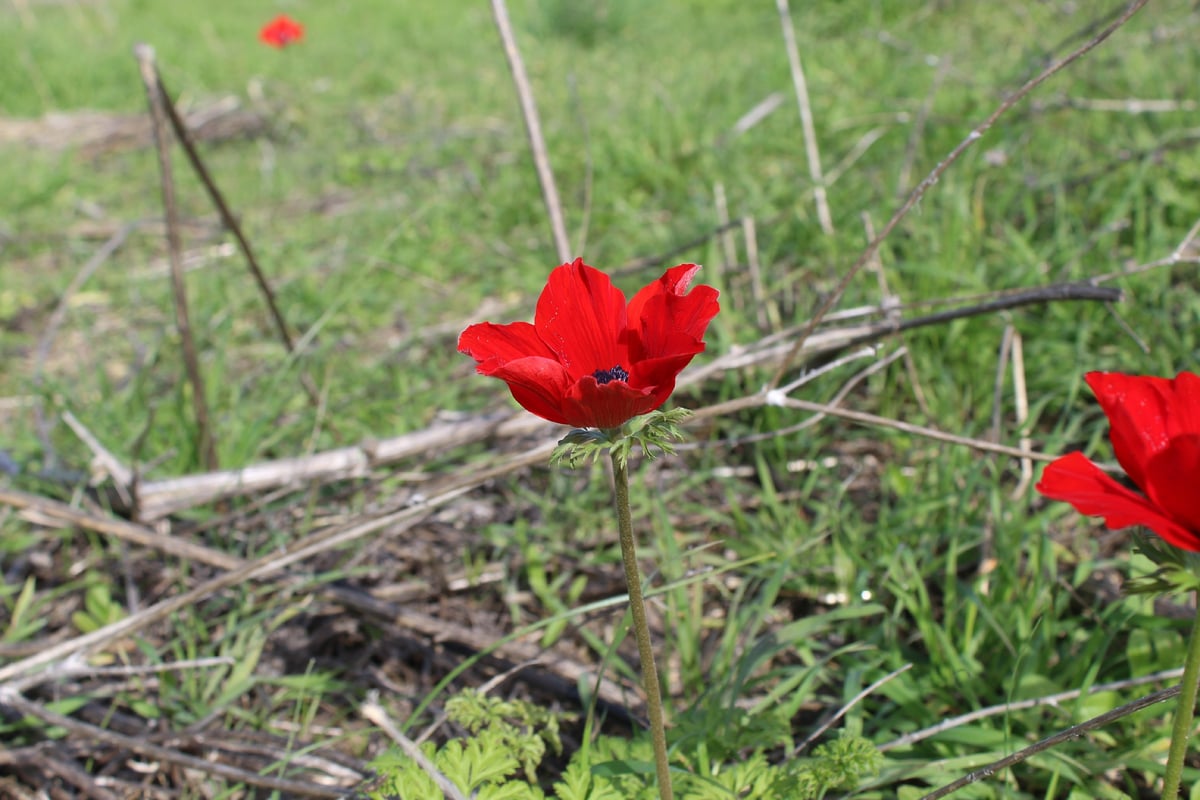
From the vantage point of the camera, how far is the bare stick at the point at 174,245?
73.9 inches

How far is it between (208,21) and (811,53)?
6712mm

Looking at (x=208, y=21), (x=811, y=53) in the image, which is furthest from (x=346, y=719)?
(x=208, y=21)

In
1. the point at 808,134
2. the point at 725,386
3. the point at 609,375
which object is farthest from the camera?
the point at 808,134

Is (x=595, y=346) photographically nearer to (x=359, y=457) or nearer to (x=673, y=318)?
(x=673, y=318)

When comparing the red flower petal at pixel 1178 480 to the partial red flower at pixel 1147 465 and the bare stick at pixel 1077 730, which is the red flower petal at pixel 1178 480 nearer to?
the partial red flower at pixel 1147 465

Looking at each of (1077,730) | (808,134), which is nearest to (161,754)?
(1077,730)

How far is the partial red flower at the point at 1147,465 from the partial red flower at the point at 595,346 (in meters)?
0.38

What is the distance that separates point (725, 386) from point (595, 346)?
46.7 inches

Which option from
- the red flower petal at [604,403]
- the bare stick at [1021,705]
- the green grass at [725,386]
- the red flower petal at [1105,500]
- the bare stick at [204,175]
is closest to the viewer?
the red flower petal at [1105,500]

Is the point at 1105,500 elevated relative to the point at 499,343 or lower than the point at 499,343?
lower

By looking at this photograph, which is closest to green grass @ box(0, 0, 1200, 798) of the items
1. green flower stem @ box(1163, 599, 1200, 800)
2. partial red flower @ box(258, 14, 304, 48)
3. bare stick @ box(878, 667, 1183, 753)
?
bare stick @ box(878, 667, 1183, 753)

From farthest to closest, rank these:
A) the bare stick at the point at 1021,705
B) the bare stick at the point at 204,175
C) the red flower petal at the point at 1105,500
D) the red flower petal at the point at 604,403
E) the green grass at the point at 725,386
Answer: the bare stick at the point at 204,175 < the green grass at the point at 725,386 < the bare stick at the point at 1021,705 < the red flower petal at the point at 604,403 < the red flower petal at the point at 1105,500

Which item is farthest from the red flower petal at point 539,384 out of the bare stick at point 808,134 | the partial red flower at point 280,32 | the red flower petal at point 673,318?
the partial red flower at point 280,32

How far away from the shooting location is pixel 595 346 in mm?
1055
